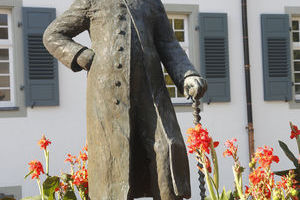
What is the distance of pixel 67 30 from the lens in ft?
11.9

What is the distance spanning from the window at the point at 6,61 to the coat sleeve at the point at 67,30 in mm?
6655

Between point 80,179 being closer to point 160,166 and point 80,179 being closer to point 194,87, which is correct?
point 160,166

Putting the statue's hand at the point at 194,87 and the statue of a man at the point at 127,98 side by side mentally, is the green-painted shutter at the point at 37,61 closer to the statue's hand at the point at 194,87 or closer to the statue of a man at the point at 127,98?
the statue of a man at the point at 127,98

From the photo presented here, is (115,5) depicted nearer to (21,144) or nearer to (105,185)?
(105,185)

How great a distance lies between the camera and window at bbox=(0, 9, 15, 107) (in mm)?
10180

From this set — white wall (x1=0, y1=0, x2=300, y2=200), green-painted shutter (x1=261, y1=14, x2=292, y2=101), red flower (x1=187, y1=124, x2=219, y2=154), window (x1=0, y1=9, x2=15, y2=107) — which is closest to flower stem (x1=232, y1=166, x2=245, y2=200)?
red flower (x1=187, y1=124, x2=219, y2=154)

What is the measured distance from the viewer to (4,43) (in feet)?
33.6

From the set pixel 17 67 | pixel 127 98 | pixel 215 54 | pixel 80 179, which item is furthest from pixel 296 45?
pixel 127 98

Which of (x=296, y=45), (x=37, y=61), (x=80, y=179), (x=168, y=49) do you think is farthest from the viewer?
(x=296, y=45)

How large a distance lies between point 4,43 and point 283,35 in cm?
444

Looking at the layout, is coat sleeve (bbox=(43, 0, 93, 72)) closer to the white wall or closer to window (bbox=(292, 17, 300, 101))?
the white wall

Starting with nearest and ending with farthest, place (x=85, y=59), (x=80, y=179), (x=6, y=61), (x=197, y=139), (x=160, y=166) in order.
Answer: (x=160, y=166) → (x=85, y=59) → (x=197, y=139) → (x=80, y=179) → (x=6, y=61)

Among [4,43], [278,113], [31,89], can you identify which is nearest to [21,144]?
[31,89]

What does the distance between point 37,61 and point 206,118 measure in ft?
9.28
